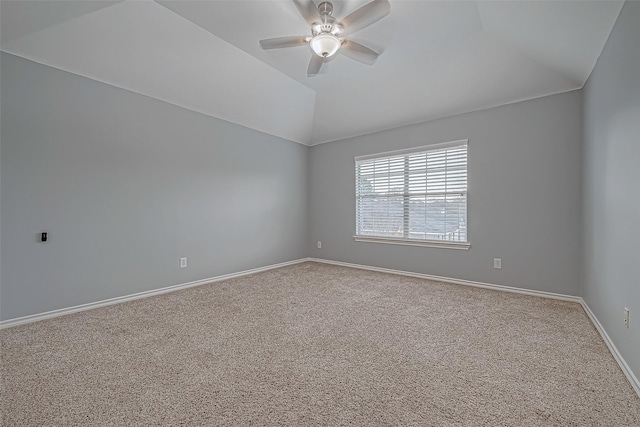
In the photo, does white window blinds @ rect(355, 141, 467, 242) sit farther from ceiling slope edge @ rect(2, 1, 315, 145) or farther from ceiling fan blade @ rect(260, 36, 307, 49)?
ceiling fan blade @ rect(260, 36, 307, 49)

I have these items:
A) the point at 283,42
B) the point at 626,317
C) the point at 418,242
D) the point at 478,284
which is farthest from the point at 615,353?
the point at 283,42

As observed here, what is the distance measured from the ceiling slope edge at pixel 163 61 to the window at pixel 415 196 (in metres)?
1.78

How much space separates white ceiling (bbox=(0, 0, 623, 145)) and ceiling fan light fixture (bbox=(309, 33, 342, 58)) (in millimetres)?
404

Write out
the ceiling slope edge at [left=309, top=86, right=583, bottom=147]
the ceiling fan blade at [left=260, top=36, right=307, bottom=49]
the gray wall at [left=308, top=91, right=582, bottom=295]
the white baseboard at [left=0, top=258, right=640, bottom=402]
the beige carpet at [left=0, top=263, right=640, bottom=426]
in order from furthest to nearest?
1. the ceiling slope edge at [left=309, top=86, right=583, bottom=147]
2. the gray wall at [left=308, top=91, right=582, bottom=295]
3. the ceiling fan blade at [left=260, top=36, right=307, bottom=49]
4. the white baseboard at [left=0, top=258, right=640, bottom=402]
5. the beige carpet at [left=0, top=263, right=640, bottom=426]

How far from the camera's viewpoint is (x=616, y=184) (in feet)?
6.48

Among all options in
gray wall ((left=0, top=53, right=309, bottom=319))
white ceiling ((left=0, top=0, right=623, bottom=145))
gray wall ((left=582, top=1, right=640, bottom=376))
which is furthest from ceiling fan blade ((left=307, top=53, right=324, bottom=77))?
gray wall ((left=582, top=1, right=640, bottom=376))

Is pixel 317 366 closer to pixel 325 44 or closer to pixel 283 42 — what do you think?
pixel 325 44

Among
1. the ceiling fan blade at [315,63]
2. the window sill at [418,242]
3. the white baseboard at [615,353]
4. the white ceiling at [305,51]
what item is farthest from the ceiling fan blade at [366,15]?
the window sill at [418,242]

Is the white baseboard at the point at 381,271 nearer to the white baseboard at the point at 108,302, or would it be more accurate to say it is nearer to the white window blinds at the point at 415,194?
the white baseboard at the point at 108,302

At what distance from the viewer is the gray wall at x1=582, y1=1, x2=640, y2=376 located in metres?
1.66

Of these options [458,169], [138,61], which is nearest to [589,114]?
[458,169]

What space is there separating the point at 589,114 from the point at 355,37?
244 cm

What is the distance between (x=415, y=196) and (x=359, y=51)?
2.38 metres

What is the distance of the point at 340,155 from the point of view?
5.10 metres
